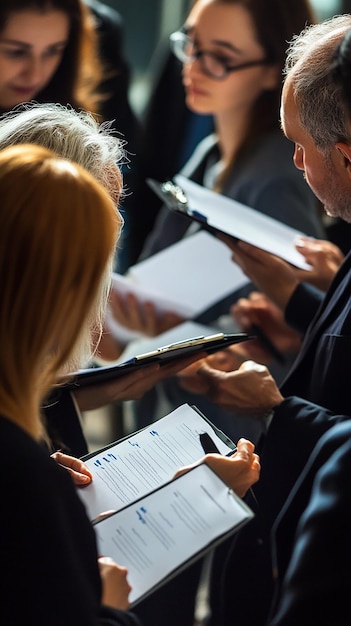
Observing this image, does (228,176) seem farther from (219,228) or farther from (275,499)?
(275,499)

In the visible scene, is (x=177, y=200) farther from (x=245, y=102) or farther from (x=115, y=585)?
(x=115, y=585)

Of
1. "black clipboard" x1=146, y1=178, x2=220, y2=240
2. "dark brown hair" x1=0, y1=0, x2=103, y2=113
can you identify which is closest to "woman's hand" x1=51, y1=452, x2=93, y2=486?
"black clipboard" x1=146, y1=178, x2=220, y2=240

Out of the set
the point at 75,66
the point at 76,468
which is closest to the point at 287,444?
the point at 76,468

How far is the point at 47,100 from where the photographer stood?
2.36 metres

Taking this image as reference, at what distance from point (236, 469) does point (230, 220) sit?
2.52ft

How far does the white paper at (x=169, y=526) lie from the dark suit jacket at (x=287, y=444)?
4.2 inches

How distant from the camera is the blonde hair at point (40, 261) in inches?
36.4

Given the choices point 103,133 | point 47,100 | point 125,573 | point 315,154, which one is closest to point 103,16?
point 47,100

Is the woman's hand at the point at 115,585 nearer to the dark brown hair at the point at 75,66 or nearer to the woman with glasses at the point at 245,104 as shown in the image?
the woman with glasses at the point at 245,104

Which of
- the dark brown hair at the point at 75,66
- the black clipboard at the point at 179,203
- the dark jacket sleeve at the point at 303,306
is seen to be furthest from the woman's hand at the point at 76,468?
the dark brown hair at the point at 75,66

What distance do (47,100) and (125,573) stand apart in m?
1.63

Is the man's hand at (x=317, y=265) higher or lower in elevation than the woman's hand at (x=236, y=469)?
lower

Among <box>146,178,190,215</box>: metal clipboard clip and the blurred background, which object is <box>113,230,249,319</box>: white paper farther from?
the blurred background

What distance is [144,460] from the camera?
124cm
